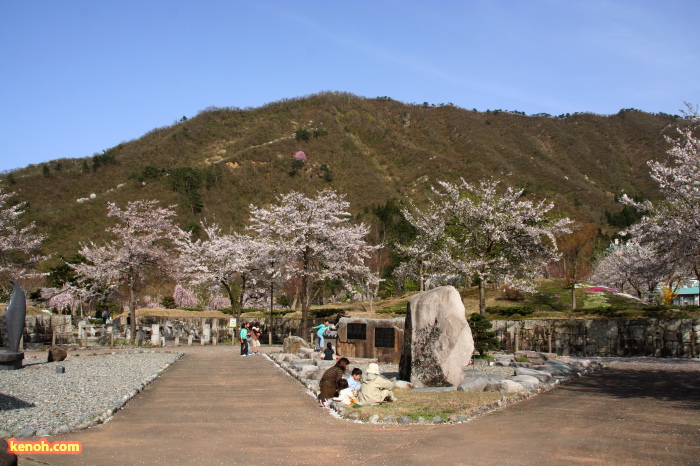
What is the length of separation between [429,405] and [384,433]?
241cm

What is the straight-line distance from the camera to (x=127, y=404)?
35.9 ft

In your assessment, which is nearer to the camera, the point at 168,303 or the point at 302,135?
the point at 168,303

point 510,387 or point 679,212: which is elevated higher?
point 679,212

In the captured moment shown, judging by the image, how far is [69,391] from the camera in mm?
12656

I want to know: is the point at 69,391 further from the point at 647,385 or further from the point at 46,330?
the point at 46,330

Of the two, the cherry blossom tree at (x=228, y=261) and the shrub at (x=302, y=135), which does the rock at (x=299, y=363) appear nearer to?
the cherry blossom tree at (x=228, y=261)

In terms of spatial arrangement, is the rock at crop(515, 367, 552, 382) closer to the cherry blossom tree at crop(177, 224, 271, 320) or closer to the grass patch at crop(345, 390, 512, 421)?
the grass patch at crop(345, 390, 512, 421)

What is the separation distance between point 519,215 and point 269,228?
41.2 feet

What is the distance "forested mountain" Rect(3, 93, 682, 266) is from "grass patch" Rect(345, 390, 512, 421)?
4824 centimetres

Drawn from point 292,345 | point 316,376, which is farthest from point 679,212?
point 292,345

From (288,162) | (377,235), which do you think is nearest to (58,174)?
(288,162)

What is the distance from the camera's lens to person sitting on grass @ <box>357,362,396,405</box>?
1076 centimetres

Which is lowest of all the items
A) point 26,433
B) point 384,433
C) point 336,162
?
point 384,433

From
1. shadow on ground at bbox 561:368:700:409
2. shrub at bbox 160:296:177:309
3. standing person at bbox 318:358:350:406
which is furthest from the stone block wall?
shadow on ground at bbox 561:368:700:409
